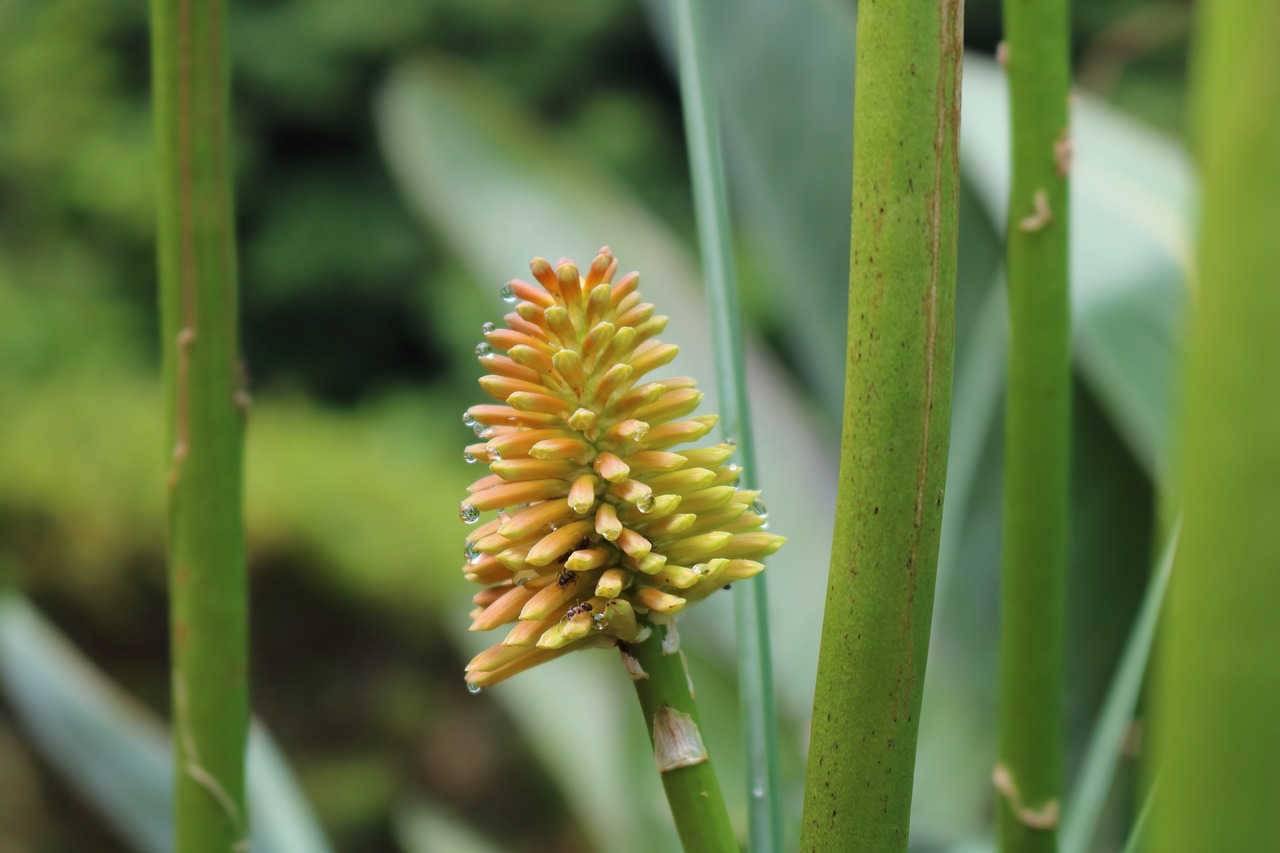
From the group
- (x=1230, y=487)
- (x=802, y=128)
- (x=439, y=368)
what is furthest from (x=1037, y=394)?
(x=439, y=368)

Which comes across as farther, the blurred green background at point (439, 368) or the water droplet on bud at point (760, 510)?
the blurred green background at point (439, 368)

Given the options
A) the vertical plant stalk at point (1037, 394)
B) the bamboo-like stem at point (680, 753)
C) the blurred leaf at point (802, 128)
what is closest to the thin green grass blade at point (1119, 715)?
the vertical plant stalk at point (1037, 394)

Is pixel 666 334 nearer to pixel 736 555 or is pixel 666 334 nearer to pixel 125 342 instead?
pixel 736 555

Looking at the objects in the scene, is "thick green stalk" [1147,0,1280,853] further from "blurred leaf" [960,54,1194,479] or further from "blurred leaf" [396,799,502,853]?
"blurred leaf" [396,799,502,853]

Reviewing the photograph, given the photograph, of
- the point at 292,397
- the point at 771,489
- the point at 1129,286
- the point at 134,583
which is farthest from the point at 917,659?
the point at 292,397

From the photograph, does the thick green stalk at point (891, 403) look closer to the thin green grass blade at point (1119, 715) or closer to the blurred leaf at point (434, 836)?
the thin green grass blade at point (1119, 715)
